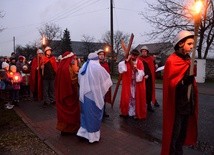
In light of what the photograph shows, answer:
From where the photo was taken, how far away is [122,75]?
916 cm

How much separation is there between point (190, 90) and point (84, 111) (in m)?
2.65

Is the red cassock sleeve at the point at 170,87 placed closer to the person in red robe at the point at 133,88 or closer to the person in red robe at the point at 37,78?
the person in red robe at the point at 133,88

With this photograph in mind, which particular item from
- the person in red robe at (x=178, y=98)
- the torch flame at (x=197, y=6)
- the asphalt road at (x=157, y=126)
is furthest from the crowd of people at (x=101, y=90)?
the torch flame at (x=197, y=6)

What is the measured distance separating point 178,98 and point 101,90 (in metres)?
2.25

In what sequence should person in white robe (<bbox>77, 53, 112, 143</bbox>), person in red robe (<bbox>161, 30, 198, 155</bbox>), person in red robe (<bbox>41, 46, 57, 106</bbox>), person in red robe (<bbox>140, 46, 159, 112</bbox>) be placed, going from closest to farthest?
person in red robe (<bbox>161, 30, 198, 155</bbox>), person in white robe (<bbox>77, 53, 112, 143</bbox>), person in red robe (<bbox>140, 46, 159, 112</bbox>), person in red robe (<bbox>41, 46, 57, 106</bbox>)

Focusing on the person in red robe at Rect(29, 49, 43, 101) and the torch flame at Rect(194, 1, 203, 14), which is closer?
the torch flame at Rect(194, 1, 203, 14)

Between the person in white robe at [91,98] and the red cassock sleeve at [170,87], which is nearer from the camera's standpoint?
the red cassock sleeve at [170,87]

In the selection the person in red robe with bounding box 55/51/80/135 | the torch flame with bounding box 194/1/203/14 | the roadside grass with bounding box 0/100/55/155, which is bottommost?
the roadside grass with bounding box 0/100/55/155

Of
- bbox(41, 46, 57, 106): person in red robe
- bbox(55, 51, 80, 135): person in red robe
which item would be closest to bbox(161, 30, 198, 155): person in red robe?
bbox(55, 51, 80, 135): person in red robe

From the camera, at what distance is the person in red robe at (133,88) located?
8859mm

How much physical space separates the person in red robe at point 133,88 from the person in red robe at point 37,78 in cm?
424

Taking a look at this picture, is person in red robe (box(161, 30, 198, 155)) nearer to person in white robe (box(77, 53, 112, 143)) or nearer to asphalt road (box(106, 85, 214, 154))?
asphalt road (box(106, 85, 214, 154))

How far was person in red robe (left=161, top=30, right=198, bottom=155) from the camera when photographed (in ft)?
15.1

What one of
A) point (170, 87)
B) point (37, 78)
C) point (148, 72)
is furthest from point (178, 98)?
point (37, 78)
